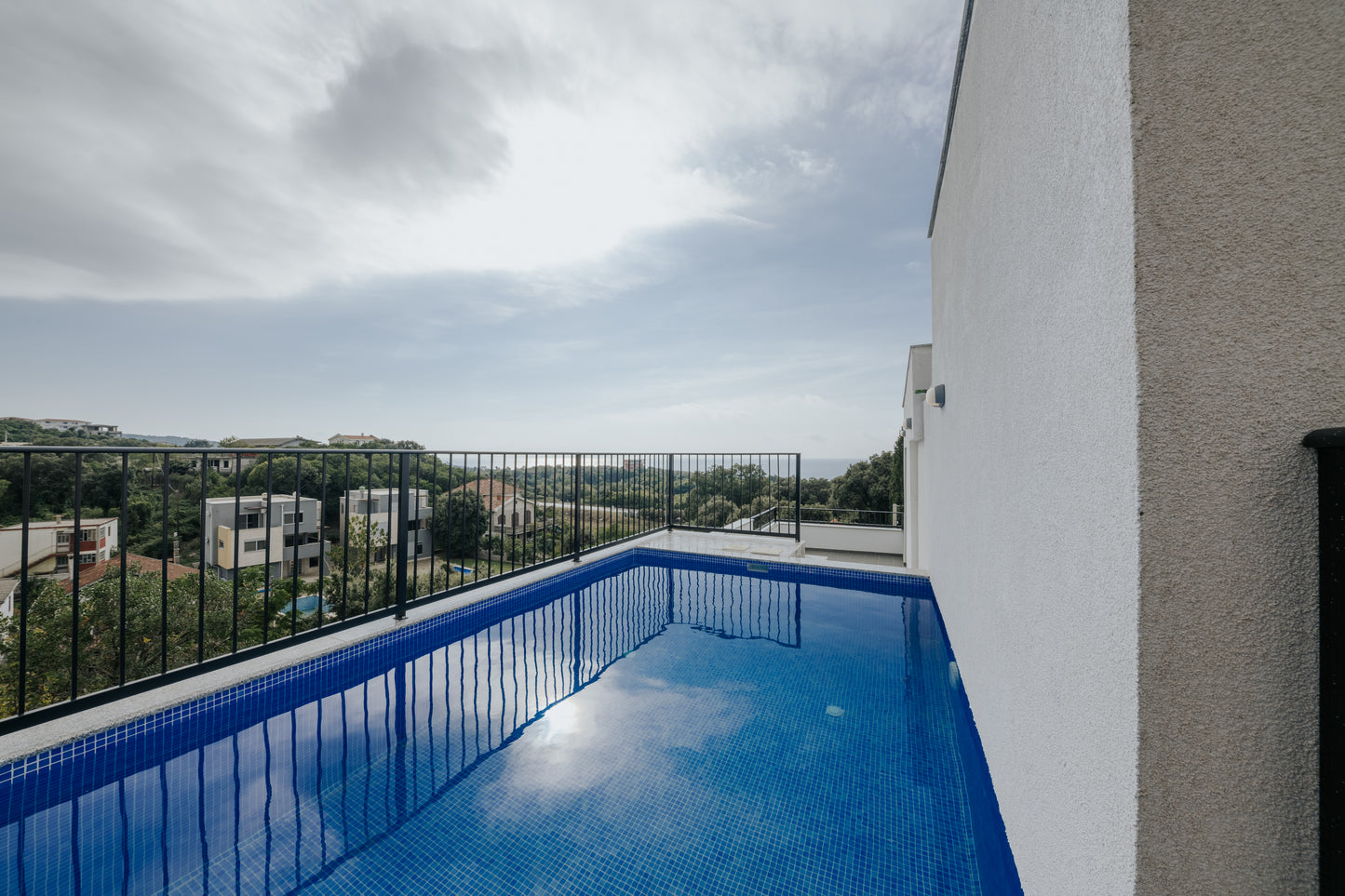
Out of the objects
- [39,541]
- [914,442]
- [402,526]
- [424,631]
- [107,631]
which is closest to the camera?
[39,541]

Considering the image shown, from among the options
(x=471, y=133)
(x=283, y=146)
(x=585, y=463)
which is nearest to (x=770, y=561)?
(x=585, y=463)

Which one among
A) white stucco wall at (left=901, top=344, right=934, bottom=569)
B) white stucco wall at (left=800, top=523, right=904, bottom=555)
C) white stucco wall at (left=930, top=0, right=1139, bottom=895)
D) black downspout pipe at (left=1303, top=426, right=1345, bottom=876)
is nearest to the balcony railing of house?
white stucco wall at (left=901, top=344, right=934, bottom=569)

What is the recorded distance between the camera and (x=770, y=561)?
5.52 metres

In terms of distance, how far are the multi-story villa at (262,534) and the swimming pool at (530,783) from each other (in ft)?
2.47

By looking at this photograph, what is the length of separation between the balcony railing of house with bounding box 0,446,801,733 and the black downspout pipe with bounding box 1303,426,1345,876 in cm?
298

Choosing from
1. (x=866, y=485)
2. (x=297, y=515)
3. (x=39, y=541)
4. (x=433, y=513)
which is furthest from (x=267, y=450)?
(x=866, y=485)

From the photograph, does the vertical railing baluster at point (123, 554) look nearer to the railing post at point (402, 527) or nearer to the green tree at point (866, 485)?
the railing post at point (402, 527)

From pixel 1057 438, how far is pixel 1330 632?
51cm

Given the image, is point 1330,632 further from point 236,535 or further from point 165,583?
point 165,583

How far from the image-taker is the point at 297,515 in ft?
8.51

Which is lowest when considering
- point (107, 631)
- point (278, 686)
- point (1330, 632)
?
point (107, 631)

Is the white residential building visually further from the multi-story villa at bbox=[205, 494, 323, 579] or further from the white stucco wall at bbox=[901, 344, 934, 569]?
the white stucco wall at bbox=[901, 344, 934, 569]

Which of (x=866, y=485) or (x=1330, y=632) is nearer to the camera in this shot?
(x=1330, y=632)

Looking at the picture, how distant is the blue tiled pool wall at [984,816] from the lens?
58.5 inches
